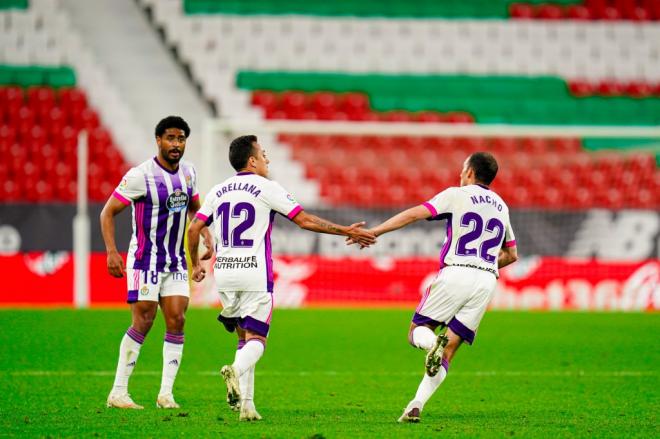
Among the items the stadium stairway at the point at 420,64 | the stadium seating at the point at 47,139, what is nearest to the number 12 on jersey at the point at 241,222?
the stadium seating at the point at 47,139

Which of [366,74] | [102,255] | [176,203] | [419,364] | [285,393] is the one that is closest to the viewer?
[176,203]

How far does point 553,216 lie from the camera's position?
59.4 ft

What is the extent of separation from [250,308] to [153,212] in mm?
1147

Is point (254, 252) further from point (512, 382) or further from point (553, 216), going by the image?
point (553, 216)

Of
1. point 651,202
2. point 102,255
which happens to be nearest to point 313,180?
point 102,255

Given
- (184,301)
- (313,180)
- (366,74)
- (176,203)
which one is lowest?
(184,301)

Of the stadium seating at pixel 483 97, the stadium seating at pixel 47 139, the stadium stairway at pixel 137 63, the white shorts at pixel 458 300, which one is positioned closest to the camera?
the white shorts at pixel 458 300

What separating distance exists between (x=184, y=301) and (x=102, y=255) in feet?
33.7

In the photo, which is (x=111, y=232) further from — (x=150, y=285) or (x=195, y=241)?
(x=195, y=241)

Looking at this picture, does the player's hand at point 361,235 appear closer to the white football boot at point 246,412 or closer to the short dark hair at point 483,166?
the short dark hair at point 483,166

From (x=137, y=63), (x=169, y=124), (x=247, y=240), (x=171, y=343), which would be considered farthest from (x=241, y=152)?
(x=137, y=63)

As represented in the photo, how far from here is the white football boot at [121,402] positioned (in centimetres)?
751

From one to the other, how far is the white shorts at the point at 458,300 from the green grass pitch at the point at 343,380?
0.64 meters

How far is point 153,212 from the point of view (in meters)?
7.66
